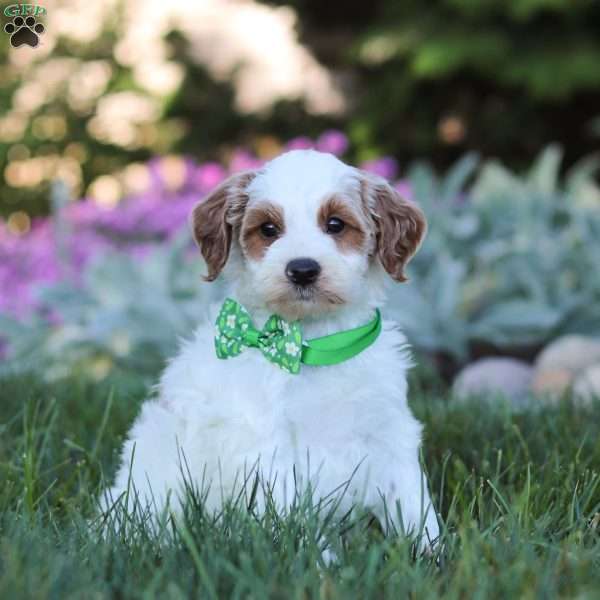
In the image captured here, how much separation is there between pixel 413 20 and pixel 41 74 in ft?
12.5

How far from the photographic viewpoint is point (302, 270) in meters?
2.98

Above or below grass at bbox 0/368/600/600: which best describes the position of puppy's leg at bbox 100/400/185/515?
above

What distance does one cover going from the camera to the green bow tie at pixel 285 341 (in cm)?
313

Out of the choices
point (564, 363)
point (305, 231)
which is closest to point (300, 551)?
point (305, 231)

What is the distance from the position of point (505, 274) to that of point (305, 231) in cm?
380

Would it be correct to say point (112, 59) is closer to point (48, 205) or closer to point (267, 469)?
point (48, 205)

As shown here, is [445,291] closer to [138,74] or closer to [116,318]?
[116,318]

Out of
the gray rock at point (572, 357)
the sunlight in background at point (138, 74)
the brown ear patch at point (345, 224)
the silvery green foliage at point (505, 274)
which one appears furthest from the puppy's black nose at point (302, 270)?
the sunlight in background at point (138, 74)

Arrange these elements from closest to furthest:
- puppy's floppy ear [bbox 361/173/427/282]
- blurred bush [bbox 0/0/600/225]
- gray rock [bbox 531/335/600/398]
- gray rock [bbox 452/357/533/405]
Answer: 1. puppy's floppy ear [bbox 361/173/427/282]
2. gray rock [bbox 531/335/600/398]
3. gray rock [bbox 452/357/533/405]
4. blurred bush [bbox 0/0/600/225]

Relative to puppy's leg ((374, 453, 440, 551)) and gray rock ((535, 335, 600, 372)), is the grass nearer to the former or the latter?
puppy's leg ((374, 453, 440, 551))

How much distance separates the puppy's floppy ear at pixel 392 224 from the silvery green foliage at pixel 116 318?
2.83 metres

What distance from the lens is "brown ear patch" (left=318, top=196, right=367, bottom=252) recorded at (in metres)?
3.14

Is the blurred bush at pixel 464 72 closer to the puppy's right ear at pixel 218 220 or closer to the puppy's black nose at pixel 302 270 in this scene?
the puppy's right ear at pixel 218 220

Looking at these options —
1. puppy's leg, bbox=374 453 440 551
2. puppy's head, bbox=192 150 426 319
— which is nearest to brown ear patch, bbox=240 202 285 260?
puppy's head, bbox=192 150 426 319
